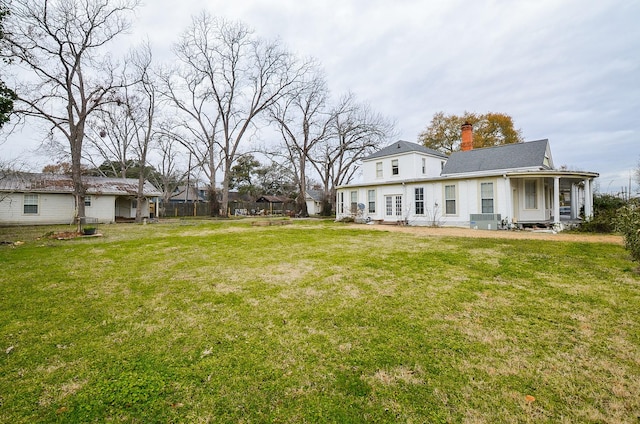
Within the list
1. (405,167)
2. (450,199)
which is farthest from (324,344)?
(405,167)

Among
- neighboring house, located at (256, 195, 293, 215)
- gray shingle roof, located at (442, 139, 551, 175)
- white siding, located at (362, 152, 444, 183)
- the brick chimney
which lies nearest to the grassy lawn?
gray shingle roof, located at (442, 139, 551, 175)

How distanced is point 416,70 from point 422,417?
861 inches

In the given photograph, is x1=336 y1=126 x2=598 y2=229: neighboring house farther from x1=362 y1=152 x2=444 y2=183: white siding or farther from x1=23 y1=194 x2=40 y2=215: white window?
x1=23 y1=194 x2=40 y2=215: white window

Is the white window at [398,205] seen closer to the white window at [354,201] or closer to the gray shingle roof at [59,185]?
the white window at [354,201]

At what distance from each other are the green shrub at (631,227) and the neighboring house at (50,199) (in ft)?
78.2

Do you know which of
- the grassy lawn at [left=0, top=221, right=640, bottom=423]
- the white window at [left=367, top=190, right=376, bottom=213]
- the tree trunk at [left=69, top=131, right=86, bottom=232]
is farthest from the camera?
the white window at [left=367, top=190, right=376, bottom=213]

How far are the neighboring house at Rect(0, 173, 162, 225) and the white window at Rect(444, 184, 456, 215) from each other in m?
21.7

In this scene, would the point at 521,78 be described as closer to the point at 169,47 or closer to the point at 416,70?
the point at 416,70

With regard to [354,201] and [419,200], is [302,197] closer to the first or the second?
[354,201]

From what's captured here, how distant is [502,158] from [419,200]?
603 centimetres

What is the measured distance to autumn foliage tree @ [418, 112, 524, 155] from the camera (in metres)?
33.2

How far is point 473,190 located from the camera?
14430mm

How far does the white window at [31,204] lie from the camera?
17453 mm

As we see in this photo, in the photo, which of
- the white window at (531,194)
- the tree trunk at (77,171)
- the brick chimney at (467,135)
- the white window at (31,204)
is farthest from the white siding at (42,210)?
the brick chimney at (467,135)
